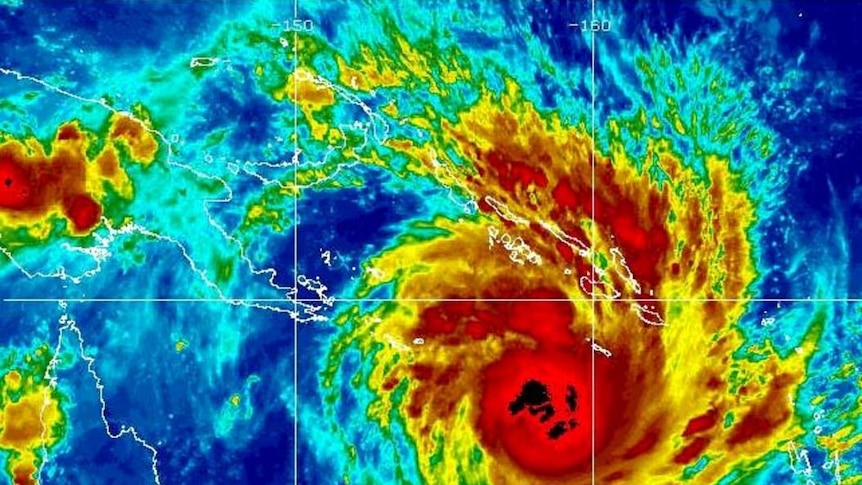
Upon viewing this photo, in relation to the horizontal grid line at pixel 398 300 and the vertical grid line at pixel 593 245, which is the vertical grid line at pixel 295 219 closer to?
the horizontal grid line at pixel 398 300

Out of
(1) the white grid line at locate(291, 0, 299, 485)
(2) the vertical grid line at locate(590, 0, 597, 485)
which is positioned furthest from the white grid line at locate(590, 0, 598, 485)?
(1) the white grid line at locate(291, 0, 299, 485)

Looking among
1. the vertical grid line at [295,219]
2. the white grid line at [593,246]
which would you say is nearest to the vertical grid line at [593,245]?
the white grid line at [593,246]

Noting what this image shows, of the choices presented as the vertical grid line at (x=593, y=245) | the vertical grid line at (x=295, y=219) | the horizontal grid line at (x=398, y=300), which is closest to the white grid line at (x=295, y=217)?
the vertical grid line at (x=295, y=219)

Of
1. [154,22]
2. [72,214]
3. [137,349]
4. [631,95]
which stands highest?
[154,22]

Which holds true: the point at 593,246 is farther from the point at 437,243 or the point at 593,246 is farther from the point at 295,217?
the point at 295,217

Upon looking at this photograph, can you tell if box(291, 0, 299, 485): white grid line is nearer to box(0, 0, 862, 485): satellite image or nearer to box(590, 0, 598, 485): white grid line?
box(0, 0, 862, 485): satellite image

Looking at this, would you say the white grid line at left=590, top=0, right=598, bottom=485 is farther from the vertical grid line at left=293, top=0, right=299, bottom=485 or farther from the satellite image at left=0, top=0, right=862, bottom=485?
the vertical grid line at left=293, top=0, right=299, bottom=485

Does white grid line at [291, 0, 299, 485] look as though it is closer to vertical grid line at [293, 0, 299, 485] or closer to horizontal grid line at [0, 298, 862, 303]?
vertical grid line at [293, 0, 299, 485]

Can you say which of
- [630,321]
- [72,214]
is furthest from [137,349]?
[630,321]

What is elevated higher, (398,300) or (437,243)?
(437,243)

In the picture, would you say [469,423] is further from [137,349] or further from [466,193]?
[137,349]

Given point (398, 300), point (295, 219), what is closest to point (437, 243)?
point (398, 300)
